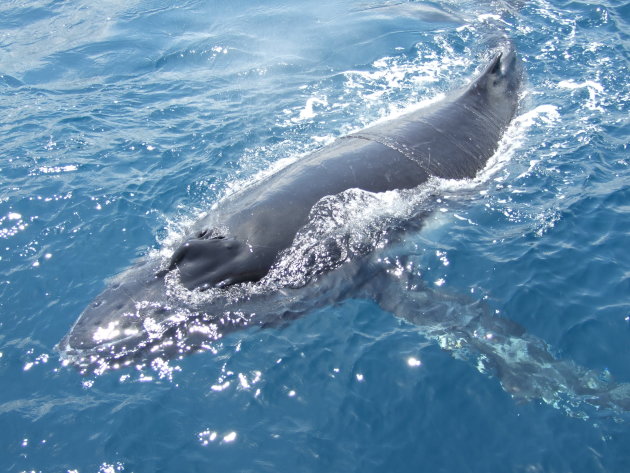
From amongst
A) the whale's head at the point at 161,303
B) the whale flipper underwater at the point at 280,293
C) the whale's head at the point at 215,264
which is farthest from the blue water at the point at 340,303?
the whale's head at the point at 215,264

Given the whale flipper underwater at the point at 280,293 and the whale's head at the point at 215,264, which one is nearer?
the whale flipper underwater at the point at 280,293

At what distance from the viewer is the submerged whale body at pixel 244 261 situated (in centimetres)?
919

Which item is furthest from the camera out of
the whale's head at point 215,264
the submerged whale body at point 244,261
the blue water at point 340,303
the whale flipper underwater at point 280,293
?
the whale's head at point 215,264

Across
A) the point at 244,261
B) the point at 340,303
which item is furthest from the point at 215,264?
the point at 340,303

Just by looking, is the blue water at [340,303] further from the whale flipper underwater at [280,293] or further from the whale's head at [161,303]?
the whale's head at [161,303]

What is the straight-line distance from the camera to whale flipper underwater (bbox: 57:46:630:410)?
8.97 meters

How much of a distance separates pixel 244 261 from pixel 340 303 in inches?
76.9

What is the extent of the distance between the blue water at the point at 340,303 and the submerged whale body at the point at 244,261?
1.62 ft

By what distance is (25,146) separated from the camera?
666 inches

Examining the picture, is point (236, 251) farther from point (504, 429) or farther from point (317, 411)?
point (504, 429)

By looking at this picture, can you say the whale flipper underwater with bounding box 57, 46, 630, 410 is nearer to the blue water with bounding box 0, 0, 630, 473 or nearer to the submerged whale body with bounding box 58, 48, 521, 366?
the submerged whale body with bounding box 58, 48, 521, 366

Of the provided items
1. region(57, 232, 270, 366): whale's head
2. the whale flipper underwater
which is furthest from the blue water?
region(57, 232, 270, 366): whale's head

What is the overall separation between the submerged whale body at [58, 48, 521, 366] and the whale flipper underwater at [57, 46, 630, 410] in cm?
2

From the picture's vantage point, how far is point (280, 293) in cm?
984
